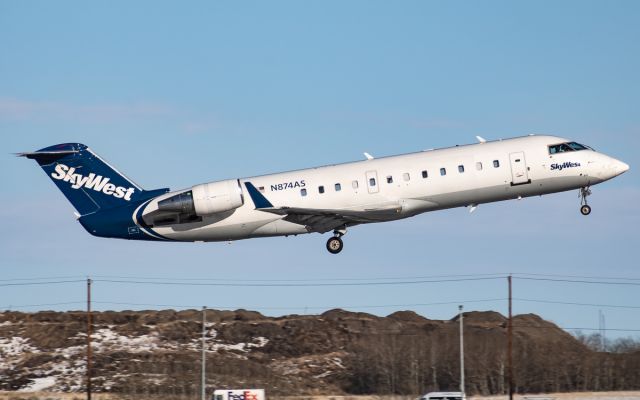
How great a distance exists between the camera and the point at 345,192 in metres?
49.8

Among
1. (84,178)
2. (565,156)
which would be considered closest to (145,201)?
(84,178)

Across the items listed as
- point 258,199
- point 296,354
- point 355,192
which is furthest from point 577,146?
point 296,354

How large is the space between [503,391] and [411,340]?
5.07 m

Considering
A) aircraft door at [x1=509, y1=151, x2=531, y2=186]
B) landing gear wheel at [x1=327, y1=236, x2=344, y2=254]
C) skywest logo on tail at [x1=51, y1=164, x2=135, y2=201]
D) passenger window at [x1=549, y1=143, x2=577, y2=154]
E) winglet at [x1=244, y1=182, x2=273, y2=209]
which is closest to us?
aircraft door at [x1=509, y1=151, x2=531, y2=186]

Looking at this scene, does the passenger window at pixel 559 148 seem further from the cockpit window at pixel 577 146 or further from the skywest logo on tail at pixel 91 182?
the skywest logo on tail at pixel 91 182

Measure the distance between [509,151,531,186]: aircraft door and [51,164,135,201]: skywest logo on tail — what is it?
14.6 metres

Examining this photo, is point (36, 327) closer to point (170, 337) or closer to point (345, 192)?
point (170, 337)

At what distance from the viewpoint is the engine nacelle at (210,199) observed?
50.2m

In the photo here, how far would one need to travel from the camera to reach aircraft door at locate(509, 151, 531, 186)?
49281mm

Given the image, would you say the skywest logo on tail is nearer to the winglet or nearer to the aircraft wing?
the winglet

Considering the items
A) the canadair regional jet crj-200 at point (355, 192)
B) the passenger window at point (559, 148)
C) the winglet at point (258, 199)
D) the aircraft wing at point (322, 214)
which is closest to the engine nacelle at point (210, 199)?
the canadair regional jet crj-200 at point (355, 192)

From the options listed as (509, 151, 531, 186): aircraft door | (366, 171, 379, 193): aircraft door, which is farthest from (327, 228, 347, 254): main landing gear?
(509, 151, 531, 186): aircraft door

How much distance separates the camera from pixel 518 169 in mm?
49312

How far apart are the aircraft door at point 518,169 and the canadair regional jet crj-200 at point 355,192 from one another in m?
0.04
